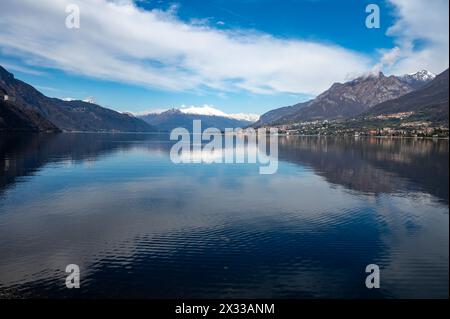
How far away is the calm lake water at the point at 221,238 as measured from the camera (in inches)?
1248

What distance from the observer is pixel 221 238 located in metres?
44.1

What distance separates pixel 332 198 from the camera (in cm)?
7044

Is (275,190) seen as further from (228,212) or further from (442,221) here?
(442,221)

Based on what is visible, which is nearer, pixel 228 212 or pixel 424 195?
pixel 228 212
